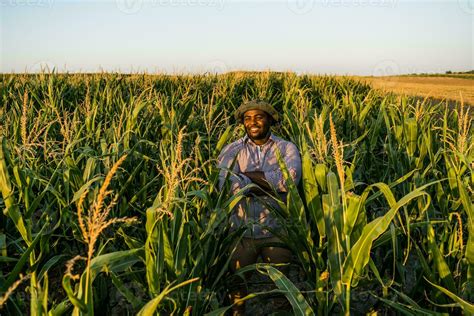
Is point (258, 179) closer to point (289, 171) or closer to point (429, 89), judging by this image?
point (289, 171)

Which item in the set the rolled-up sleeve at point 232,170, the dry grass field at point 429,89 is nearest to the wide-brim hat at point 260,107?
the rolled-up sleeve at point 232,170

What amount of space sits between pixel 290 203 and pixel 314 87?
31.3 ft

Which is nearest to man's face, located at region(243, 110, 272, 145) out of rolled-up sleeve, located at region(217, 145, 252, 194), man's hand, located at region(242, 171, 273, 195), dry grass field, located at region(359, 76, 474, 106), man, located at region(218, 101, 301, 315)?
man, located at region(218, 101, 301, 315)

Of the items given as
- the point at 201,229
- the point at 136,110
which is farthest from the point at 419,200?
the point at 136,110

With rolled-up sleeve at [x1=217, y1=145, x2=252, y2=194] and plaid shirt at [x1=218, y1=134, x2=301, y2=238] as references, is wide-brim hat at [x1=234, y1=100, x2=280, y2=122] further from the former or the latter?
rolled-up sleeve at [x1=217, y1=145, x2=252, y2=194]

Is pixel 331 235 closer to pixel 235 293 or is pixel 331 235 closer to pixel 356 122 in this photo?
pixel 235 293

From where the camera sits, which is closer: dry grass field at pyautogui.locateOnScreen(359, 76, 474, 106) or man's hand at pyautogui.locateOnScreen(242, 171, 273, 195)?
man's hand at pyautogui.locateOnScreen(242, 171, 273, 195)

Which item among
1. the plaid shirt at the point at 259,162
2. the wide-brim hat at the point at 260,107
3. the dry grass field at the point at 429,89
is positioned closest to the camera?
the plaid shirt at the point at 259,162

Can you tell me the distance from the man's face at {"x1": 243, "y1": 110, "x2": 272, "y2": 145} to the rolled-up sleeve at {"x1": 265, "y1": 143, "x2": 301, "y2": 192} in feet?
0.57

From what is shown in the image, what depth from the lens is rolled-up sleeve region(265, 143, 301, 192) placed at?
8.32 ft

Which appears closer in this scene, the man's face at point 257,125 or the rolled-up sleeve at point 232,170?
the rolled-up sleeve at point 232,170

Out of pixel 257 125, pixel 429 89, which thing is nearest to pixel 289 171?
pixel 257 125

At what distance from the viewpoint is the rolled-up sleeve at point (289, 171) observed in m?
2.54

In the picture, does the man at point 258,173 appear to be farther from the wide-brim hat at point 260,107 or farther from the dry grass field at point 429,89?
the dry grass field at point 429,89
